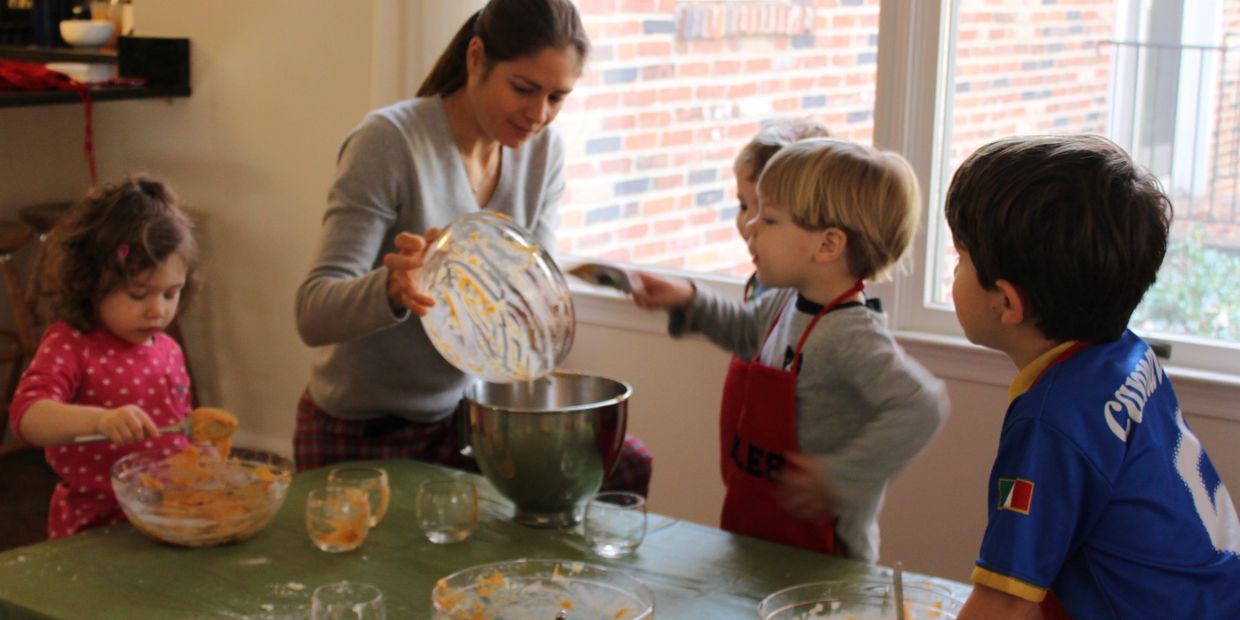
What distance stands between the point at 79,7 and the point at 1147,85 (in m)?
3.18

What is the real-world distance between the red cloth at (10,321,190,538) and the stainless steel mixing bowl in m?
0.59

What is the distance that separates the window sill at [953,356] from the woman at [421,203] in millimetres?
714

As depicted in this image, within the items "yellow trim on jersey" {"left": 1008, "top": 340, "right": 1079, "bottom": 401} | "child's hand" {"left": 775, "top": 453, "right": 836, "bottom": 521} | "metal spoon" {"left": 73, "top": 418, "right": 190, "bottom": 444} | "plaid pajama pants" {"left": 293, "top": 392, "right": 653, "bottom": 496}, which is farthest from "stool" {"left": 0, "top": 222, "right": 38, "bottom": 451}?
"yellow trim on jersey" {"left": 1008, "top": 340, "right": 1079, "bottom": 401}

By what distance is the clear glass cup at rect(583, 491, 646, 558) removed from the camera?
1633 mm

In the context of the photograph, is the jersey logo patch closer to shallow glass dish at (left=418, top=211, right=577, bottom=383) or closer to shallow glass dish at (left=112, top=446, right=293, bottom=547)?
shallow glass dish at (left=418, top=211, right=577, bottom=383)

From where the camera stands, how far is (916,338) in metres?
2.64

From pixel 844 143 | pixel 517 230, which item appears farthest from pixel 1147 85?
pixel 517 230

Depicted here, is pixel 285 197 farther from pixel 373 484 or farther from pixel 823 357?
pixel 823 357

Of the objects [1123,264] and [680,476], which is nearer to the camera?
[1123,264]

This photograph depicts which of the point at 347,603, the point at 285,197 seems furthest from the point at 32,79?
the point at 347,603

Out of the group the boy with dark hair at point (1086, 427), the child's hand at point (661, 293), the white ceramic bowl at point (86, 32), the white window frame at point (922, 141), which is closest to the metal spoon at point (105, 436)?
the child's hand at point (661, 293)

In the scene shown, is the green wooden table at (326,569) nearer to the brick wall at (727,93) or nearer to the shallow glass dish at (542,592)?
the shallow glass dish at (542,592)

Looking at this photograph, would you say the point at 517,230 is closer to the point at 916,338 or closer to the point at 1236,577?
the point at 1236,577

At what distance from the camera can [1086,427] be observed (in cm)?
113
